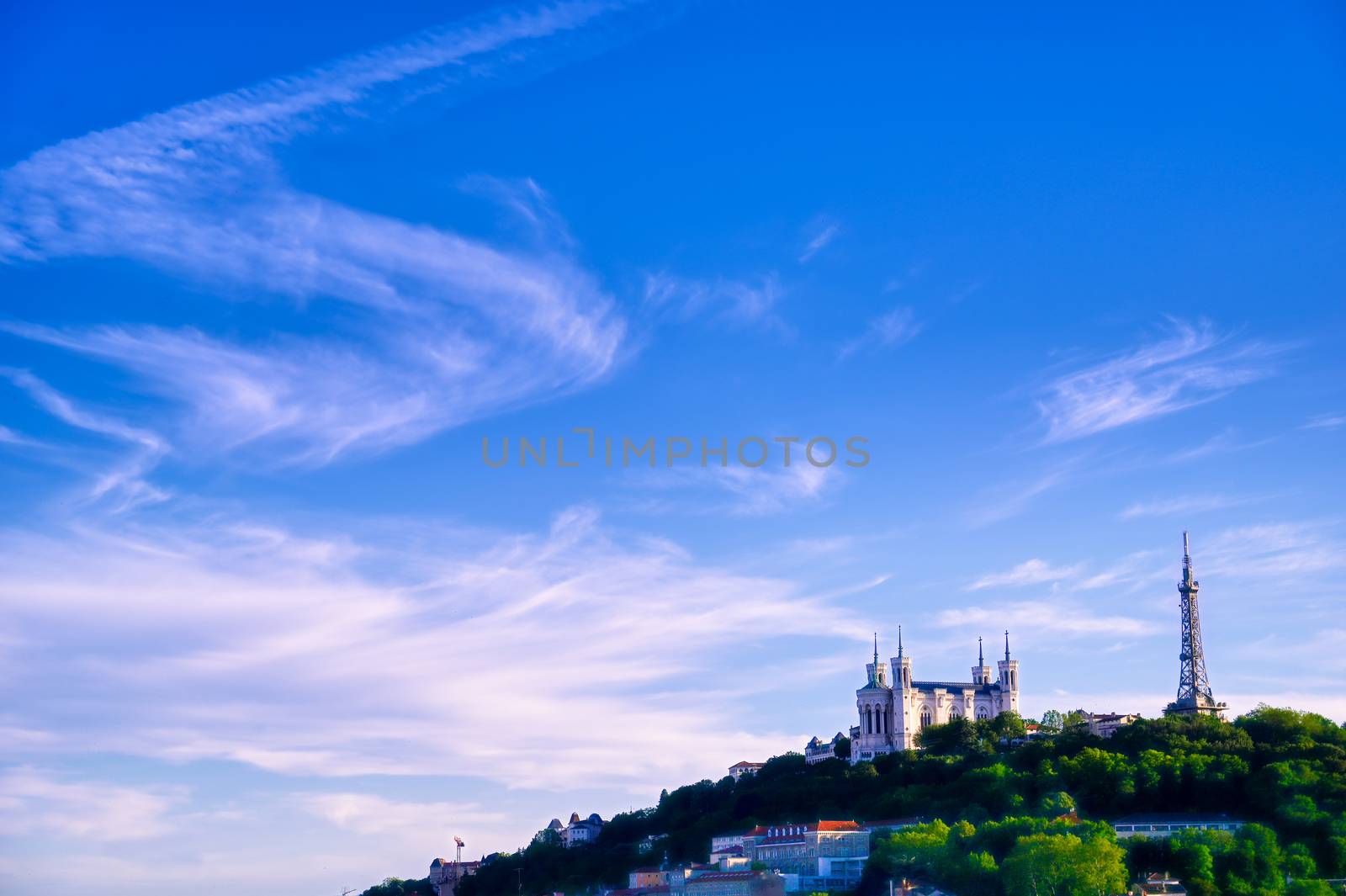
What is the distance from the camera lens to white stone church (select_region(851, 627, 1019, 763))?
116 metres

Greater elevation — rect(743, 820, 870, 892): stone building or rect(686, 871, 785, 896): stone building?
rect(743, 820, 870, 892): stone building

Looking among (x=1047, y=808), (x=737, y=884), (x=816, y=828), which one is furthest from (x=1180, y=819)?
(x=737, y=884)

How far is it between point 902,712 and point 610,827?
24639mm

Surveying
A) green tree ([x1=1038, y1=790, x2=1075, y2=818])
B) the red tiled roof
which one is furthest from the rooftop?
the red tiled roof

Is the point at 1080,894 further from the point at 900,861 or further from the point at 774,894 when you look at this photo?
the point at 774,894

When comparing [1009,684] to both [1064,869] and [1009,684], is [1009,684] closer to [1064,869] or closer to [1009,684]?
[1009,684]

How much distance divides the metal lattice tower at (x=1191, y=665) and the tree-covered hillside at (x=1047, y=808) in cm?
683

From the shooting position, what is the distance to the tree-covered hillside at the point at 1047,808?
241 ft

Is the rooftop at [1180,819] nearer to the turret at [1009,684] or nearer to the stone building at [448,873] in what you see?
the turret at [1009,684]

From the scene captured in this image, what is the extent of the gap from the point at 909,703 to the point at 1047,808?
103 feet

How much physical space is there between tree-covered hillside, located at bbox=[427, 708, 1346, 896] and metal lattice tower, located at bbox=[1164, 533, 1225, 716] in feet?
22.4

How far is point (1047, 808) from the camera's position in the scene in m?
85.5

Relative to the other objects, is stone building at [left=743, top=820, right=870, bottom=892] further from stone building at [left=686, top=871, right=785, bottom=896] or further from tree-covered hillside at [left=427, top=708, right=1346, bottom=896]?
tree-covered hillside at [left=427, top=708, right=1346, bottom=896]

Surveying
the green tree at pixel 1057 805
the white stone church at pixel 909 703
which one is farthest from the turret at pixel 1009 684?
the green tree at pixel 1057 805
